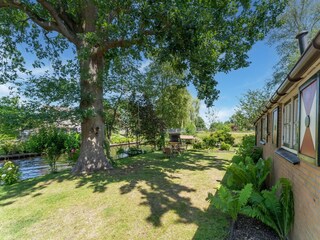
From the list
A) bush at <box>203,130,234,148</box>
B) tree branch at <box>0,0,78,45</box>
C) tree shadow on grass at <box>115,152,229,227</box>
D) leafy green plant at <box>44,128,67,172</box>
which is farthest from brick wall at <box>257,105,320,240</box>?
bush at <box>203,130,234,148</box>

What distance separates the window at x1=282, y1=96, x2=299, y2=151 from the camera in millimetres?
3758

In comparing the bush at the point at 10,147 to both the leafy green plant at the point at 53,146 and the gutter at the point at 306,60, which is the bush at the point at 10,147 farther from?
the gutter at the point at 306,60

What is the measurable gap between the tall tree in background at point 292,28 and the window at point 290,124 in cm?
1226

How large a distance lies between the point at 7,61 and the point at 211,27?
9.69 meters

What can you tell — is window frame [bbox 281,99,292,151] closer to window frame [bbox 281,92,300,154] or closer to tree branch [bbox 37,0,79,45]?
window frame [bbox 281,92,300,154]

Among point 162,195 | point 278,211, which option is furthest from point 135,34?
point 278,211

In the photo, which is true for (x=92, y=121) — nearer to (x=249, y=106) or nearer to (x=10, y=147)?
(x=10, y=147)

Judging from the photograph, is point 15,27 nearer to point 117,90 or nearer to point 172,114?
point 117,90

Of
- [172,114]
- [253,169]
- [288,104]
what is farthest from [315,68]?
[172,114]

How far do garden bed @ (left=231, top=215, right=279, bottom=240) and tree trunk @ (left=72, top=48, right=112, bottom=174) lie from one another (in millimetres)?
6108

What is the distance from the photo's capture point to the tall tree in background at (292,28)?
48.8 ft

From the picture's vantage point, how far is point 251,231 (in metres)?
3.72

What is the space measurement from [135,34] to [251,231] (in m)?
7.15

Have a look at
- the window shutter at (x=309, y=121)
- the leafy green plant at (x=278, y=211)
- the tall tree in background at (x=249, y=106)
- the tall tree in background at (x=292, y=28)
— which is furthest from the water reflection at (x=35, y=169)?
the tall tree in background at (x=249, y=106)
